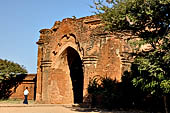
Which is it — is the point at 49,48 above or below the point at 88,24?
below

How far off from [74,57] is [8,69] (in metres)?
5.85

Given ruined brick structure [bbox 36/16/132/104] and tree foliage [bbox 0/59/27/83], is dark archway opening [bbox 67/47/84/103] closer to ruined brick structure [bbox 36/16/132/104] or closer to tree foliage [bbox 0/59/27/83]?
ruined brick structure [bbox 36/16/132/104]

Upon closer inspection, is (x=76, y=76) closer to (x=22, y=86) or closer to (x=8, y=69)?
(x=22, y=86)

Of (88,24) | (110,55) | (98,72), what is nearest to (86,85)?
(98,72)

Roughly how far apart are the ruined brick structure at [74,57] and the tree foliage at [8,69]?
3050 mm

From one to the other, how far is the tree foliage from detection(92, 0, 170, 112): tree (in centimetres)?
1197

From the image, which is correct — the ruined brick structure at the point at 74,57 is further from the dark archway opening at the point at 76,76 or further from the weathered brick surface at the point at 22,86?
the weathered brick surface at the point at 22,86

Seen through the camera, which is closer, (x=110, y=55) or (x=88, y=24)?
(x=110, y=55)

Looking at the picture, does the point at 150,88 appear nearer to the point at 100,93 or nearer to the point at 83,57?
the point at 100,93

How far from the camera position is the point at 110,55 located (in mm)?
14516

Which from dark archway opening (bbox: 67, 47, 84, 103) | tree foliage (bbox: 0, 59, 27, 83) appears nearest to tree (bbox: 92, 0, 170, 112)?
dark archway opening (bbox: 67, 47, 84, 103)

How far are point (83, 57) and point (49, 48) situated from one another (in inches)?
137

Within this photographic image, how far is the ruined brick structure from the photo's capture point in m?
14.5

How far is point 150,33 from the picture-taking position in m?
9.60
